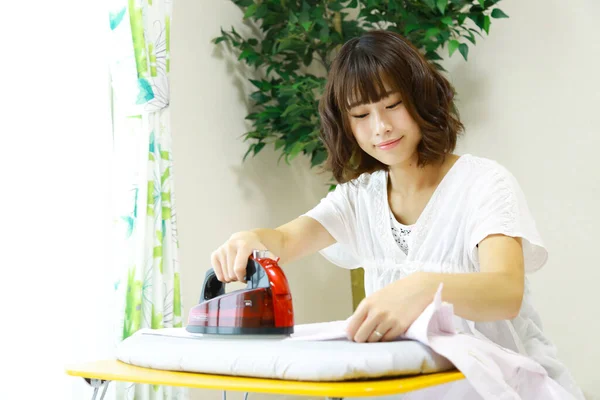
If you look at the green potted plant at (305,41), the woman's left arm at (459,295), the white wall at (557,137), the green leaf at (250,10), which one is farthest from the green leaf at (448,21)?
the woman's left arm at (459,295)

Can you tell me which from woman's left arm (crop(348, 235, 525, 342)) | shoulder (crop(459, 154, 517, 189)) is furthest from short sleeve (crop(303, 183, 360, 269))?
woman's left arm (crop(348, 235, 525, 342))

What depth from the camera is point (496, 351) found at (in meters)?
0.91

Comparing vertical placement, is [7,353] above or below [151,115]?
below

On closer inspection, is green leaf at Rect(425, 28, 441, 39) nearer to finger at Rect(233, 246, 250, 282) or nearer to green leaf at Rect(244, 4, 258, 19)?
green leaf at Rect(244, 4, 258, 19)

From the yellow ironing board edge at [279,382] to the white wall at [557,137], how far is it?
68.2 inches

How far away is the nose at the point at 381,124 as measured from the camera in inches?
51.6

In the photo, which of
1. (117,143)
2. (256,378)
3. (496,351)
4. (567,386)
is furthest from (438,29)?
(256,378)

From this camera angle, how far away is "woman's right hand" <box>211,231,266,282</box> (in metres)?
1.15

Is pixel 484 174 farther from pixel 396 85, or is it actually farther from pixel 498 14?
pixel 498 14

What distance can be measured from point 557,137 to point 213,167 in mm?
1287

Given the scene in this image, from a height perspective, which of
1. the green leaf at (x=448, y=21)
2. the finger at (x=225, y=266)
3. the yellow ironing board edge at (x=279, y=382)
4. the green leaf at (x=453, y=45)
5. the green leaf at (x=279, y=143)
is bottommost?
the yellow ironing board edge at (x=279, y=382)

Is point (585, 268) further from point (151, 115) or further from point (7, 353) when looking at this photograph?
point (7, 353)

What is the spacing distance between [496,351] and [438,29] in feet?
5.29

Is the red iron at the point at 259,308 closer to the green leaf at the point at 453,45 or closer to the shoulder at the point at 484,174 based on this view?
the shoulder at the point at 484,174
